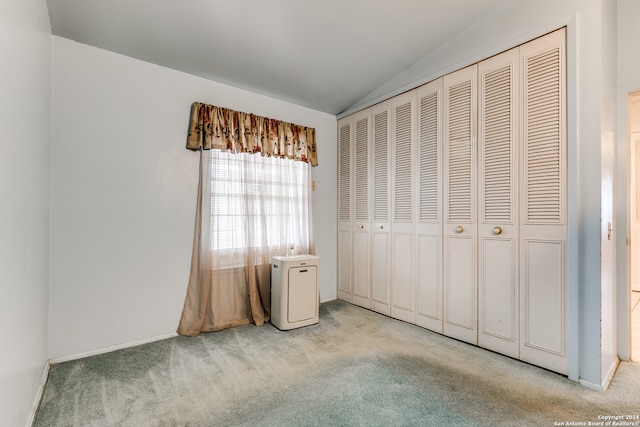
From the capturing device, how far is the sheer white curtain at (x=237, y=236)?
2.94m

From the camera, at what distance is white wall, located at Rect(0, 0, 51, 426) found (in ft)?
4.01

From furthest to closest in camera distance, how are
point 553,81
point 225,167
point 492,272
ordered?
point 225,167 → point 492,272 → point 553,81

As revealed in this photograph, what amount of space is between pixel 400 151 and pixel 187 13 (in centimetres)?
230

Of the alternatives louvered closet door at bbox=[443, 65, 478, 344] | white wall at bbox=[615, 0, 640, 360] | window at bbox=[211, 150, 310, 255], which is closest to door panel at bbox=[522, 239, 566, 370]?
louvered closet door at bbox=[443, 65, 478, 344]

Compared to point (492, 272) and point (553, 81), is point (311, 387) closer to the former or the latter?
point (492, 272)

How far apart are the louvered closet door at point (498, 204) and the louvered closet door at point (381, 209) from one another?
3.36 feet

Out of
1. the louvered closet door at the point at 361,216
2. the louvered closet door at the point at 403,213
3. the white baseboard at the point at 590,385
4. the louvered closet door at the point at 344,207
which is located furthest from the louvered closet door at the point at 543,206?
the louvered closet door at the point at 344,207

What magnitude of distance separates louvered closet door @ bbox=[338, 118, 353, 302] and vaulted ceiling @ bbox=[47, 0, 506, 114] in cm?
A: 88

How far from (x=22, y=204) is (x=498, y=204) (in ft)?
10.3

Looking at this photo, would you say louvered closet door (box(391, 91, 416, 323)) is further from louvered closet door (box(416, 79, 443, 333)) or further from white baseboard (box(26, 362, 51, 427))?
white baseboard (box(26, 362, 51, 427))

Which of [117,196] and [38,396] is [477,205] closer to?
[117,196]

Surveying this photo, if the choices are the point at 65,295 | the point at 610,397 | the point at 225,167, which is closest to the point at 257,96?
the point at 225,167

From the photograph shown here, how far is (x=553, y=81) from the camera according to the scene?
2.18 metres

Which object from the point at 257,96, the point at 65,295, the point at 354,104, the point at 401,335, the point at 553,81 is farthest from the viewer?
the point at 354,104
